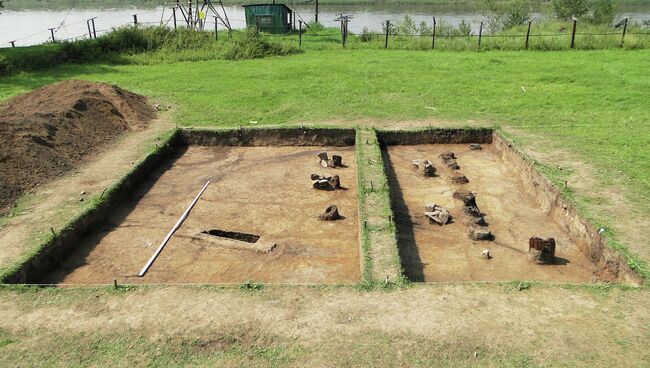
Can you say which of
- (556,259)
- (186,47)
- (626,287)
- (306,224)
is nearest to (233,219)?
(306,224)

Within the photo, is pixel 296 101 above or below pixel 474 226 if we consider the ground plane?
above

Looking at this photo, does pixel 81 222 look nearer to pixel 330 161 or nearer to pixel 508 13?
pixel 330 161

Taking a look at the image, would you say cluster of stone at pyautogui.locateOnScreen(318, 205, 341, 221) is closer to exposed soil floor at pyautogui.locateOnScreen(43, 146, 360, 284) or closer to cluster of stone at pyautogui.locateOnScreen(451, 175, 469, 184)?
exposed soil floor at pyautogui.locateOnScreen(43, 146, 360, 284)

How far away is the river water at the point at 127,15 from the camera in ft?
106

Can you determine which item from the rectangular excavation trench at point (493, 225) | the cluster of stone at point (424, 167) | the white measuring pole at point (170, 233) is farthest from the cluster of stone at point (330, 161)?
the white measuring pole at point (170, 233)

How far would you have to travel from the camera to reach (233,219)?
7.77m

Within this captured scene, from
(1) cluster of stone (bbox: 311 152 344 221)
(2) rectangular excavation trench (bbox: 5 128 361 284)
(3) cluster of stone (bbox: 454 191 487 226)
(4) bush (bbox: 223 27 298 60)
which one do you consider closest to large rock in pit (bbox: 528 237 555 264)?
(3) cluster of stone (bbox: 454 191 487 226)

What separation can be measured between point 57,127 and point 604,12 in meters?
27.7

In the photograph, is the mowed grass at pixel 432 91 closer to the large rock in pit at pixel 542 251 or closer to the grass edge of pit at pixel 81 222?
the large rock in pit at pixel 542 251

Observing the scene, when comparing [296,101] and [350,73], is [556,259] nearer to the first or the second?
[296,101]

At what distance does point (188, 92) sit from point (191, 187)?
21.1 feet

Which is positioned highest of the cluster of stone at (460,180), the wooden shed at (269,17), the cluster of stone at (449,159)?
the wooden shed at (269,17)

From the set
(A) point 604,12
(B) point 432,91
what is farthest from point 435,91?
(A) point 604,12

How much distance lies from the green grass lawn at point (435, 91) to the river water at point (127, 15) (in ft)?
42.2
